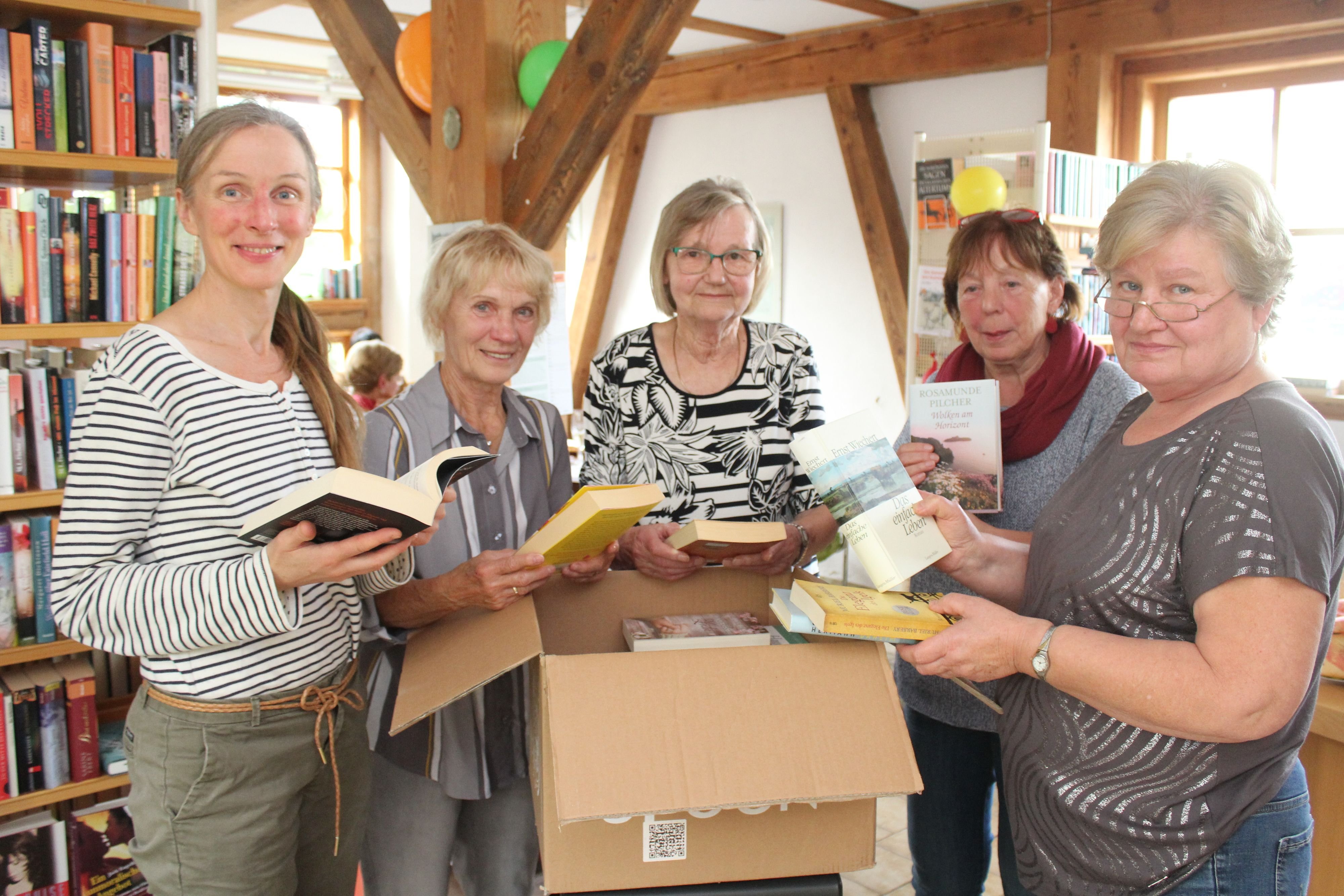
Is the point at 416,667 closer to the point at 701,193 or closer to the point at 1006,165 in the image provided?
the point at 701,193

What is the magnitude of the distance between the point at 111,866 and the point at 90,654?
49 centimetres

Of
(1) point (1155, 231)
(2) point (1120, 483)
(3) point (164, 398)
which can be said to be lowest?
(2) point (1120, 483)

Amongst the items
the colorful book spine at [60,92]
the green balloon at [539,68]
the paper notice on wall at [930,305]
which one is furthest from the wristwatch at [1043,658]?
the paper notice on wall at [930,305]

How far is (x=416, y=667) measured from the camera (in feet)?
4.65

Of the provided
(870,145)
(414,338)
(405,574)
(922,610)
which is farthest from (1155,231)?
(414,338)

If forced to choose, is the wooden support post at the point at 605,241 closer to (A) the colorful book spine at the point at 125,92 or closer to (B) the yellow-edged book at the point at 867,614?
(A) the colorful book spine at the point at 125,92

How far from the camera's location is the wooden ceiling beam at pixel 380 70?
3.95 m

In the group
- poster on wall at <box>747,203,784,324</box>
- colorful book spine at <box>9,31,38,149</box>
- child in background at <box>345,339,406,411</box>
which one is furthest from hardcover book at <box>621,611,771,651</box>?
poster on wall at <box>747,203,784,324</box>

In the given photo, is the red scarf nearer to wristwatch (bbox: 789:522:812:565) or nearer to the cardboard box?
wristwatch (bbox: 789:522:812:565)

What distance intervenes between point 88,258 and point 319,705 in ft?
4.38

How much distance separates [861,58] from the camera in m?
6.28

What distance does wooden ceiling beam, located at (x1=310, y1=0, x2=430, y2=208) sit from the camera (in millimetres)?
3949

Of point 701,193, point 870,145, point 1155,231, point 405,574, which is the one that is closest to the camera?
point 1155,231

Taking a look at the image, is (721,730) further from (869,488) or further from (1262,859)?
(1262,859)
